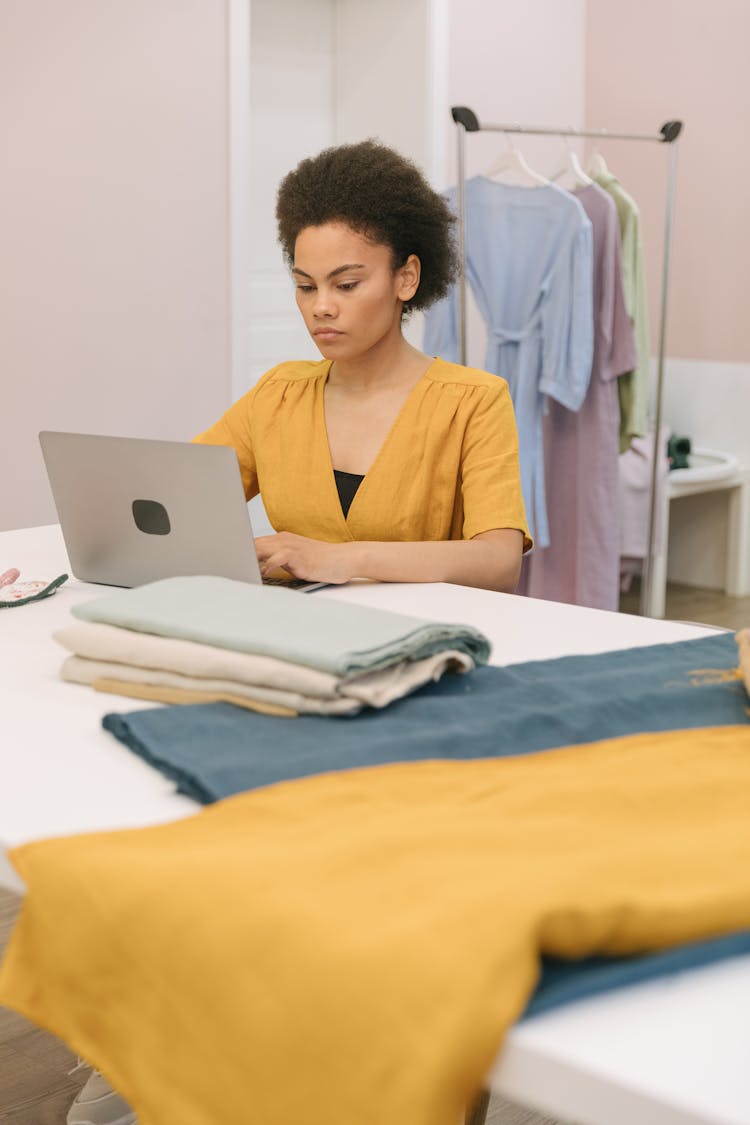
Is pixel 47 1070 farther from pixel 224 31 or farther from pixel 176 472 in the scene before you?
pixel 224 31

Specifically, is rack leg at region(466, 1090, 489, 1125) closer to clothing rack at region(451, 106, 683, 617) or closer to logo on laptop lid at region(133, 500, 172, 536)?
logo on laptop lid at region(133, 500, 172, 536)

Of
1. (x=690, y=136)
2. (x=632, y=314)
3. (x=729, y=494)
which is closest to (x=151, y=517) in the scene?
(x=632, y=314)

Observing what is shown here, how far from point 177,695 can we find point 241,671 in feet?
0.24

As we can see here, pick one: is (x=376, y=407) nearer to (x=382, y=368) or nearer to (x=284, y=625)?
(x=382, y=368)

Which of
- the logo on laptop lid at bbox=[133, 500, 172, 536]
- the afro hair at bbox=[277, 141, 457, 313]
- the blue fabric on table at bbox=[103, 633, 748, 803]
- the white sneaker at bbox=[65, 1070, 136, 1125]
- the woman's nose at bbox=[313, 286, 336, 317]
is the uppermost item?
the afro hair at bbox=[277, 141, 457, 313]

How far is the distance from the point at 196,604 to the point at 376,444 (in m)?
0.85

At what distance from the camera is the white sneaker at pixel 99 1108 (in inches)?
62.9

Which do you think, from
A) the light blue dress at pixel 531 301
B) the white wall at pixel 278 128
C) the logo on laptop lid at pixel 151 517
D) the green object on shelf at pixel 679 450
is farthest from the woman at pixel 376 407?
the green object on shelf at pixel 679 450

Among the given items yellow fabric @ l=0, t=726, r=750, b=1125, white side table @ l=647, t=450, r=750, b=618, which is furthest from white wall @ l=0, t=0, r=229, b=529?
yellow fabric @ l=0, t=726, r=750, b=1125

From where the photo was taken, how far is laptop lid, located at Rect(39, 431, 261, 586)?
159 centimetres

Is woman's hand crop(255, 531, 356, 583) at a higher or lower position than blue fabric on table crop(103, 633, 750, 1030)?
lower

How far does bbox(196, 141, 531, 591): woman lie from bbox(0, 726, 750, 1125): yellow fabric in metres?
1.13

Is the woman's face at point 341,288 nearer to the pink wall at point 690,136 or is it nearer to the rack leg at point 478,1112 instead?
the rack leg at point 478,1112

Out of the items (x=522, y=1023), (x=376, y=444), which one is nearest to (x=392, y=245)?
(x=376, y=444)
